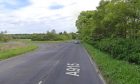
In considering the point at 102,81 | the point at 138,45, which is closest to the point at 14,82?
the point at 102,81

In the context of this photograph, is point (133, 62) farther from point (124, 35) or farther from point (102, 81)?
point (124, 35)

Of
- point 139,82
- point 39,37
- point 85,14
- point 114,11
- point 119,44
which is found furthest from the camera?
point 39,37

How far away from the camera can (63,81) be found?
1594 cm

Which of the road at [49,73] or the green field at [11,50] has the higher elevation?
the road at [49,73]

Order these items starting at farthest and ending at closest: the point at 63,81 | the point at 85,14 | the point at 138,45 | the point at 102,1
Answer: the point at 85,14, the point at 102,1, the point at 138,45, the point at 63,81

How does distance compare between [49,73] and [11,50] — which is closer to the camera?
[49,73]

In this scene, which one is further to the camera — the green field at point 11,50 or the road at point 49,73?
the green field at point 11,50

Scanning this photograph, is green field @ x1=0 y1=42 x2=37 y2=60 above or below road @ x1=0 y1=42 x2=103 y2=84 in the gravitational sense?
below

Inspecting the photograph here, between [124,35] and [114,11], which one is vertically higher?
[114,11]

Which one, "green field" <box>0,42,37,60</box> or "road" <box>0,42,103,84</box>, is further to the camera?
"green field" <box>0,42,37,60</box>

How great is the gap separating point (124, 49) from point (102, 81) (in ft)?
36.5

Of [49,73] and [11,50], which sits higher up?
[49,73]

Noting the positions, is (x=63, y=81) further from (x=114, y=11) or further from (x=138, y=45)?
(x=114, y=11)

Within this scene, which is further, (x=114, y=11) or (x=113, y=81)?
(x=114, y=11)
